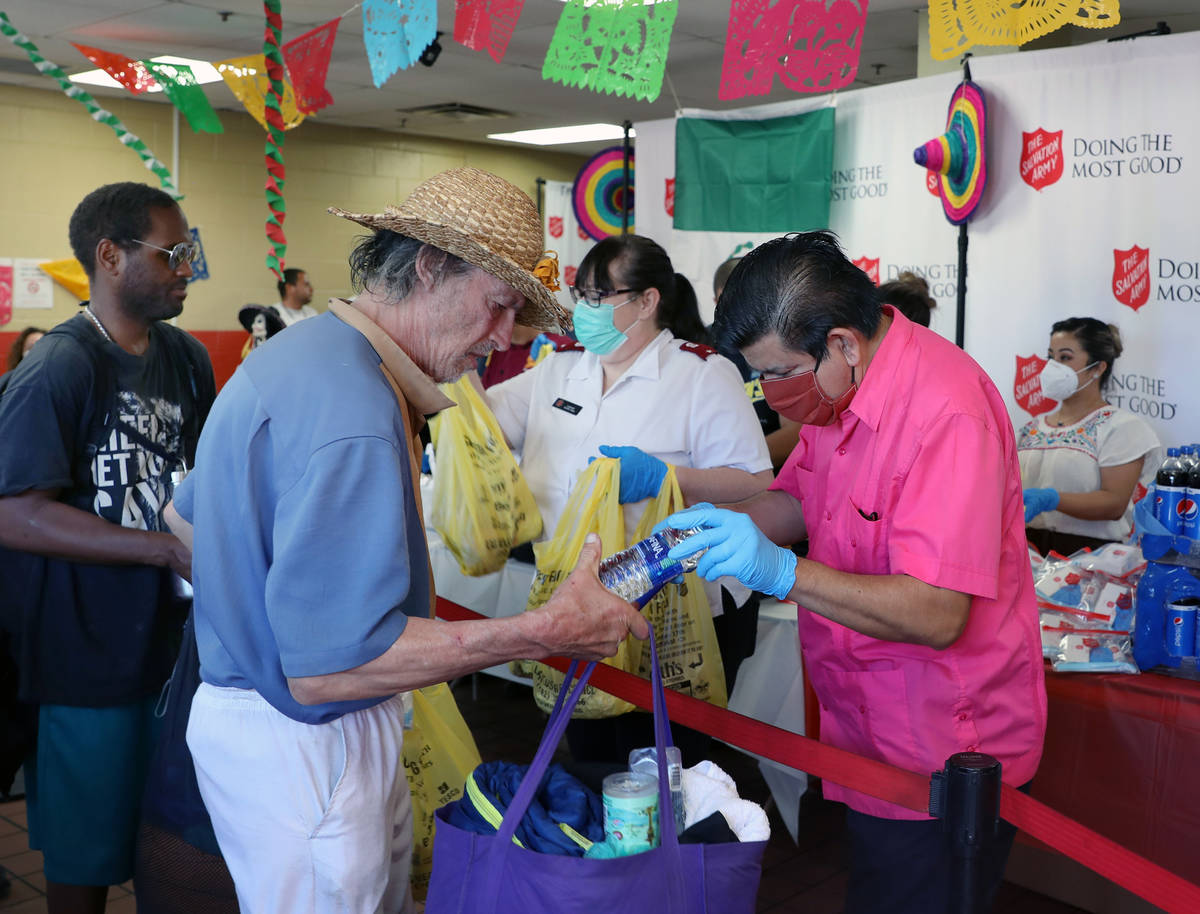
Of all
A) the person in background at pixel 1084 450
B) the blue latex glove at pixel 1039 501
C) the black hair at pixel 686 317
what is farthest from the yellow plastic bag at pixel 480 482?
the person in background at pixel 1084 450

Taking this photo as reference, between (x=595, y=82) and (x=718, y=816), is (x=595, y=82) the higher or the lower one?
the higher one

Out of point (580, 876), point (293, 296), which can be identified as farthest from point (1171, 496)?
point (293, 296)

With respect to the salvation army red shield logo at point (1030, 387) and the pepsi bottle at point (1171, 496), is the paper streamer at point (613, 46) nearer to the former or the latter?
the pepsi bottle at point (1171, 496)

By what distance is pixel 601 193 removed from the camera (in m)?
6.50

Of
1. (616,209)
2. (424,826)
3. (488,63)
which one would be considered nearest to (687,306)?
(424,826)

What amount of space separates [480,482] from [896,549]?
1.39m

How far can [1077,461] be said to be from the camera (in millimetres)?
3822

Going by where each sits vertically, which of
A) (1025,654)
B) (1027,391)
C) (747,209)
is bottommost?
(1025,654)

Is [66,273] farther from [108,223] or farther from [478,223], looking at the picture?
[478,223]

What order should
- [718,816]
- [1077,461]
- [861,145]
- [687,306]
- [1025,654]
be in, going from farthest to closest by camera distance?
[861,145] → [1077,461] → [687,306] → [1025,654] → [718,816]

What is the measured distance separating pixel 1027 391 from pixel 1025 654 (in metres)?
2.99

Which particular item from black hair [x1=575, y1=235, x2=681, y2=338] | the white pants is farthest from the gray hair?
black hair [x1=575, y1=235, x2=681, y2=338]

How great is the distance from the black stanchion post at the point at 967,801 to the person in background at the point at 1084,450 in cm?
231

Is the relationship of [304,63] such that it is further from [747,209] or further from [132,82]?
[747,209]
